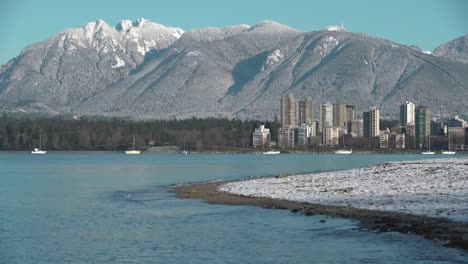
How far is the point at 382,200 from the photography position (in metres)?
42.2

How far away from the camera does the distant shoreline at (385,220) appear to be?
29406mm

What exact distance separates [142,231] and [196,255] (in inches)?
281

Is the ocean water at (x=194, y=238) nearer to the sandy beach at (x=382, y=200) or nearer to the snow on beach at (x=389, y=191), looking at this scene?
the sandy beach at (x=382, y=200)

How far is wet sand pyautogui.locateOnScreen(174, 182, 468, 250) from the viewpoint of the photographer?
1157 inches

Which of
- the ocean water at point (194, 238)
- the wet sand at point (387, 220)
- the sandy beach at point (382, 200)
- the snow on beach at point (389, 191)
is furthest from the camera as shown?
the snow on beach at point (389, 191)

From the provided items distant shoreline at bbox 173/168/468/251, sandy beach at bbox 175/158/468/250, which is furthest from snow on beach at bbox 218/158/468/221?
distant shoreline at bbox 173/168/468/251

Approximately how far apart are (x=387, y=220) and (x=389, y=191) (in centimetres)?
1239

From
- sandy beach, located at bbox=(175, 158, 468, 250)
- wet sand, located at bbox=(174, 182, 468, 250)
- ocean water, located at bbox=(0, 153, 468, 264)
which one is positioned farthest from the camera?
sandy beach, located at bbox=(175, 158, 468, 250)

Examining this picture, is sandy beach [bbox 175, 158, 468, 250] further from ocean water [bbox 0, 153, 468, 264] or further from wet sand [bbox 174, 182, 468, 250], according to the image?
ocean water [bbox 0, 153, 468, 264]

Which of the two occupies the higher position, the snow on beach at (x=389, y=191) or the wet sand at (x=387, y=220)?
the snow on beach at (x=389, y=191)

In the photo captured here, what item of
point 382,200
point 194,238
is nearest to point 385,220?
point 382,200

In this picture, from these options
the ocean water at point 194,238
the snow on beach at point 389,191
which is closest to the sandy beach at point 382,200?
the snow on beach at point 389,191

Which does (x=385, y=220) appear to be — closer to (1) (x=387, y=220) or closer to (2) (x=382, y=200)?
(1) (x=387, y=220)

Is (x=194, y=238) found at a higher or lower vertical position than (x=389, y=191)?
lower
